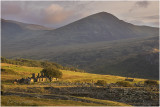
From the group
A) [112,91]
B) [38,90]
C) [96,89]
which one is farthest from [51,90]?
[112,91]

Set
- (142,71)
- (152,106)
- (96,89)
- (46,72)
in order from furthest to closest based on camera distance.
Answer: (142,71) < (46,72) < (96,89) < (152,106)

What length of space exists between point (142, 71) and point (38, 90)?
176099mm

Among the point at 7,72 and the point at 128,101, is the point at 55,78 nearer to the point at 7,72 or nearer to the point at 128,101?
the point at 7,72

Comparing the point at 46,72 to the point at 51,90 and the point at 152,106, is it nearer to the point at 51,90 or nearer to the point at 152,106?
the point at 51,90

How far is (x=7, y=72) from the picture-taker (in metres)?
67.4

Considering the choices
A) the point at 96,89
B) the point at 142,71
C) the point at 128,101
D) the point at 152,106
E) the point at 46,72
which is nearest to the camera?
the point at 152,106

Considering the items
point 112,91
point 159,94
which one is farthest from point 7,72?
point 159,94

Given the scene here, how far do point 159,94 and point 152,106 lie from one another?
6859 mm

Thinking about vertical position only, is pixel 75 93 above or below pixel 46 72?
below

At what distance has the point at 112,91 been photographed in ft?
133

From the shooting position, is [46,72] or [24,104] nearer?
[24,104]

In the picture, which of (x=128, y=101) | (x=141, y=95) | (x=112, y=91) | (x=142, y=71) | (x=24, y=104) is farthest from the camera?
(x=142, y=71)

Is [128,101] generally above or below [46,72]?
below

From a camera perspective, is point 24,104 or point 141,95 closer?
point 24,104
